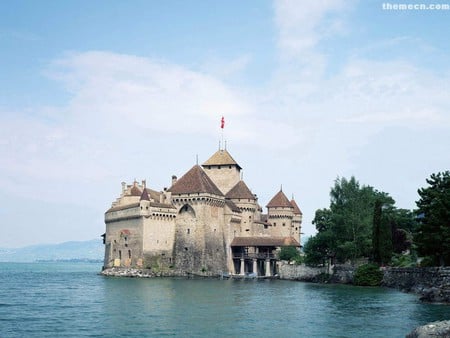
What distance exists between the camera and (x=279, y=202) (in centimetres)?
7600

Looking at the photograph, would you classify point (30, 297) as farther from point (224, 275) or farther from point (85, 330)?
point (224, 275)

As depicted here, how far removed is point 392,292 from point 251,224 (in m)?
34.0

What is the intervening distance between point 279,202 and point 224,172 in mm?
8320

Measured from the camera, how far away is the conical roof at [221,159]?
7930 cm

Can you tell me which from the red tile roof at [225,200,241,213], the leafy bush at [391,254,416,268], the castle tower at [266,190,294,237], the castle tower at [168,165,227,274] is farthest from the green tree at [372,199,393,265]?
the castle tower at [266,190,294,237]

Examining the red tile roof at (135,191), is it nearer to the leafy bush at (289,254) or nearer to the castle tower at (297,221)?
the leafy bush at (289,254)

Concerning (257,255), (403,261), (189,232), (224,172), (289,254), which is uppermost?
(224,172)

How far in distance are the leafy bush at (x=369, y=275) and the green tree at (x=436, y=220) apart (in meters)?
7.86

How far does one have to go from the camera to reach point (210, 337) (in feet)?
75.9

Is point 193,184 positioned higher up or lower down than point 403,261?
higher up

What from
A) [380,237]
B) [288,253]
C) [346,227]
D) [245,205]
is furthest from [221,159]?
[380,237]

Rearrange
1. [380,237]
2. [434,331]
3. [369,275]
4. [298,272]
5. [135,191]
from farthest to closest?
[135,191]
[298,272]
[380,237]
[369,275]
[434,331]

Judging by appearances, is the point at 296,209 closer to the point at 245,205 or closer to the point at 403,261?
the point at 245,205

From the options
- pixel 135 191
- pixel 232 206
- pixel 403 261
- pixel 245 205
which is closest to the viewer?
pixel 403 261
